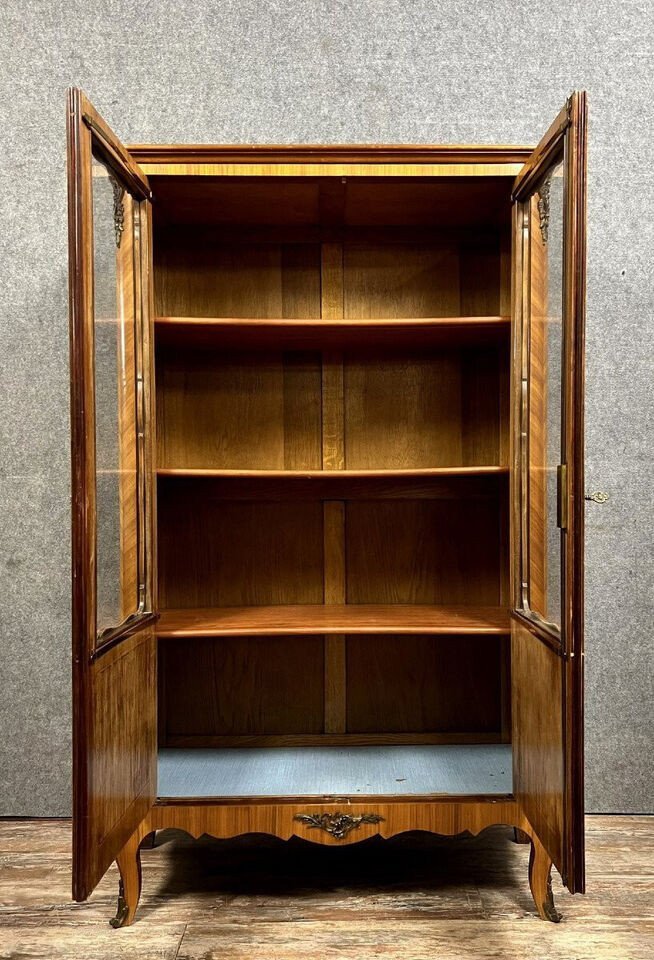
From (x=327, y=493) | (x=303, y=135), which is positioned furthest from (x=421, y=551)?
(x=303, y=135)

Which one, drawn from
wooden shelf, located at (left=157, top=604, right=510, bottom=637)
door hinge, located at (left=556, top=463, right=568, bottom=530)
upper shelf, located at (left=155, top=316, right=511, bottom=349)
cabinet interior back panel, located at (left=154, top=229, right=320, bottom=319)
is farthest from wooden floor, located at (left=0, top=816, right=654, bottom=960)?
cabinet interior back panel, located at (left=154, top=229, right=320, bottom=319)

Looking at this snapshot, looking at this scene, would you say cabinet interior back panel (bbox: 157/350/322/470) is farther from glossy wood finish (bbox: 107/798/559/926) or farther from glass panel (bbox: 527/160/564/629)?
glossy wood finish (bbox: 107/798/559/926)

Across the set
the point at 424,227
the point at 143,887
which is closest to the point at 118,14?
the point at 424,227

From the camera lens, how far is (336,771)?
5.59 feet

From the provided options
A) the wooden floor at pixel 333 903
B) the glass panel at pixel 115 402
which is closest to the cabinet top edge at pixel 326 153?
the glass panel at pixel 115 402

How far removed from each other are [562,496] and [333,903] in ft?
3.05

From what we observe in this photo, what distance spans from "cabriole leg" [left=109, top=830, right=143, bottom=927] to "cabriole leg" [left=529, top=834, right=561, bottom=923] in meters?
0.75

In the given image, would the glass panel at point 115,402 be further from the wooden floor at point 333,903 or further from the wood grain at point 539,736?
the wood grain at point 539,736

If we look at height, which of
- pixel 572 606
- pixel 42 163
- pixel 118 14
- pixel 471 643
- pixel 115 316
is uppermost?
pixel 118 14

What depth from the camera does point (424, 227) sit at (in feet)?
6.38

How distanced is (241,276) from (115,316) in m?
0.61

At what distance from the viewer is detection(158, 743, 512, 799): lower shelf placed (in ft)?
5.25

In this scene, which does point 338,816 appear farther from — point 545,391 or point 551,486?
point 545,391

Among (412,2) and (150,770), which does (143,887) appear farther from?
(412,2)
